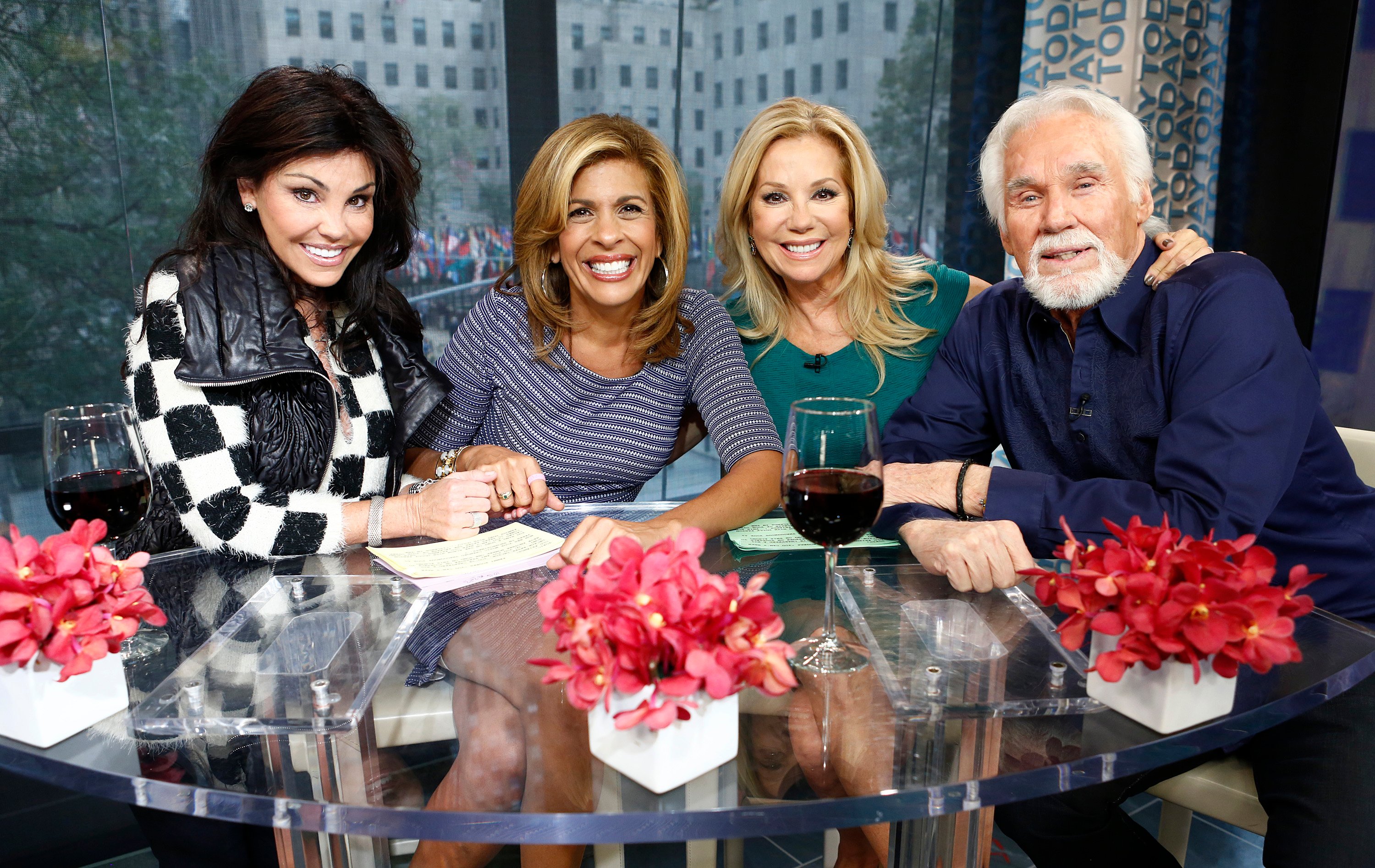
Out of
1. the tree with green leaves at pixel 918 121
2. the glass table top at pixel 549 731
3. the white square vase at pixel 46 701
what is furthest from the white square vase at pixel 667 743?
the tree with green leaves at pixel 918 121

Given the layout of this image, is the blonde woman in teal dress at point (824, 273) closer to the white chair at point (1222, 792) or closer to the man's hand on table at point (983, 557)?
the man's hand on table at point (983, 557)

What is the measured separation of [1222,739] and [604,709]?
63 cm

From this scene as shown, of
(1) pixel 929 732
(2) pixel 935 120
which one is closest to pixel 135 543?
(1) pixel 929 732

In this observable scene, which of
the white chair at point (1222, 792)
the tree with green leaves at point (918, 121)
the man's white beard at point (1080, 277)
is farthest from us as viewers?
the tree with green leaves at point (918, 121)

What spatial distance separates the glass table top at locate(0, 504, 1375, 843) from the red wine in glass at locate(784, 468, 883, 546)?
0.57ft

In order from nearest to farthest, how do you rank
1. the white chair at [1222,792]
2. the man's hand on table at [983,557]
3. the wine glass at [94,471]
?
the wine glass at [94,471] < the man's hand on table at [983,557] < the white chair at [1222,792]

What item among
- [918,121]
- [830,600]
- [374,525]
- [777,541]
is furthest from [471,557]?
[918,121]

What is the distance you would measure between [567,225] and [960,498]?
0.98 m

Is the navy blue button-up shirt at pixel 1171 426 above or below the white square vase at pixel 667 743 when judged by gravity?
above

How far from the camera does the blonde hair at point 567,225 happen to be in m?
1.96

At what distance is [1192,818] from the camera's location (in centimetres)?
242

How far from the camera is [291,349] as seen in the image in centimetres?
166

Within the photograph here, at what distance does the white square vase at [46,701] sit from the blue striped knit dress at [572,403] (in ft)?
3.61

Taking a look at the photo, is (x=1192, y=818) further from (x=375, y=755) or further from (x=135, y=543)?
(x=135, y=543)
